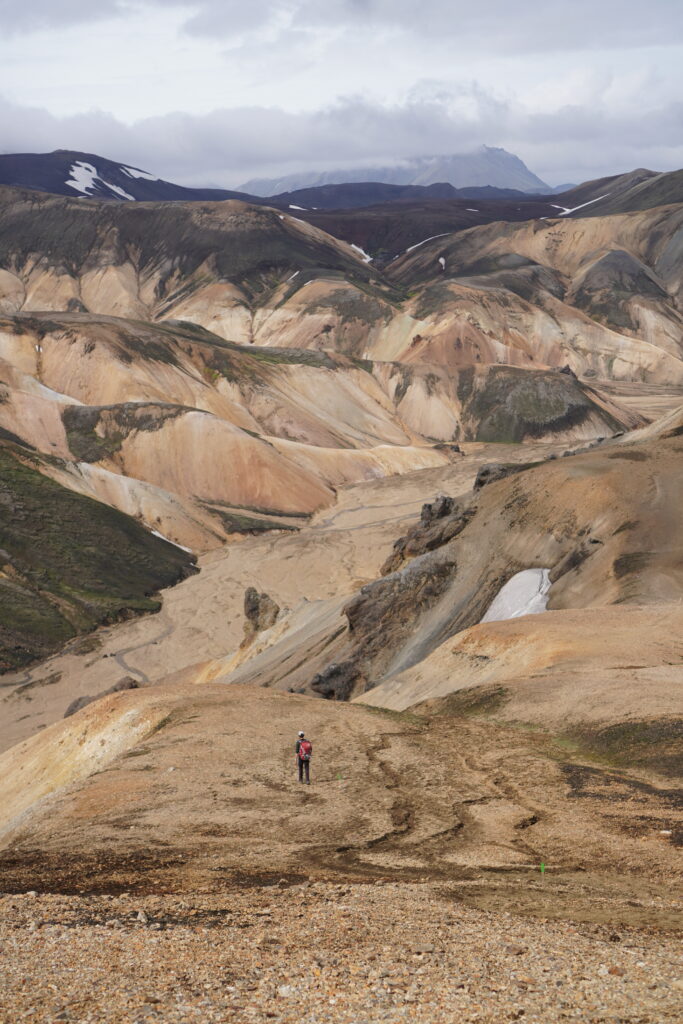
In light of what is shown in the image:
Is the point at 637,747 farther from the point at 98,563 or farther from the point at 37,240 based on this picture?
the point at 37,240

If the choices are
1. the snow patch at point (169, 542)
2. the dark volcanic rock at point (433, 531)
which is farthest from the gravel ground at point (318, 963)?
the snow patch at point (169, 542)

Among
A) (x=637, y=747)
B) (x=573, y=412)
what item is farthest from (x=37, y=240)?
(x=637, y=747)

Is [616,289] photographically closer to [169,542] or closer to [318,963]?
[169,542]

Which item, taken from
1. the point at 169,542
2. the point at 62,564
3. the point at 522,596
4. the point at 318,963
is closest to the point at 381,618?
the point at 522,596

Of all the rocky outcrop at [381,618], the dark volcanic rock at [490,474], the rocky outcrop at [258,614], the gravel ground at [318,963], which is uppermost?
the gravel ground at [318,963]

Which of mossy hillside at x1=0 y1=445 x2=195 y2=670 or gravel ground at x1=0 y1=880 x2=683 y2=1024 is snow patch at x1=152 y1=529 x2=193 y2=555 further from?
gravel ground at x1=0 y1=880 x2=683 y2=1024

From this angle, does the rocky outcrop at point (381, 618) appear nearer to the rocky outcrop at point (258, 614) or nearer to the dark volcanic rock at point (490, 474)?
the rocky outcrop at point (258, 614)
